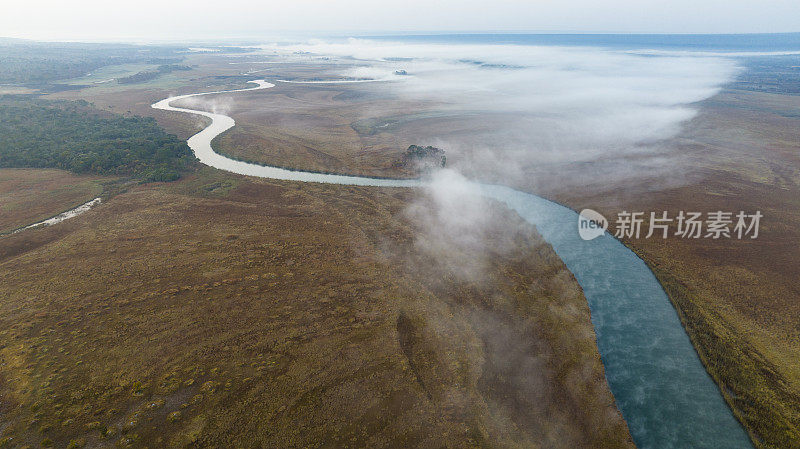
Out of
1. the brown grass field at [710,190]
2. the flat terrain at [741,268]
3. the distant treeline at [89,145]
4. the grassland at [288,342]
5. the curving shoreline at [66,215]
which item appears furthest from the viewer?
the distant treeline at [89,145]

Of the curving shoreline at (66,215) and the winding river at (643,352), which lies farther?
the curving shoreline at (66,215)

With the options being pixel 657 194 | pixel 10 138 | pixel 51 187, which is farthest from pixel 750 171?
pixel 10 138

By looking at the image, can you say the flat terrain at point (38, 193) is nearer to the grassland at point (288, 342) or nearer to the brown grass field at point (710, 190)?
the grassland at point (288, 342)

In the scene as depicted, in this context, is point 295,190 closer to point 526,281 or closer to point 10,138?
point 526,281

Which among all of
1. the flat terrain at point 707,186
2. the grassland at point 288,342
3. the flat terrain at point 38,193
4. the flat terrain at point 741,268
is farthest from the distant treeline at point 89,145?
the flat terrain at point 741,268

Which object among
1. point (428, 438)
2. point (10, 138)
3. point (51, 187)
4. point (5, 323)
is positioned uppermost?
point (10, 138)

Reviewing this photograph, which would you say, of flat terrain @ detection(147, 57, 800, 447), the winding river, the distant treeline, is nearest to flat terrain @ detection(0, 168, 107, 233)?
the distant treeline
